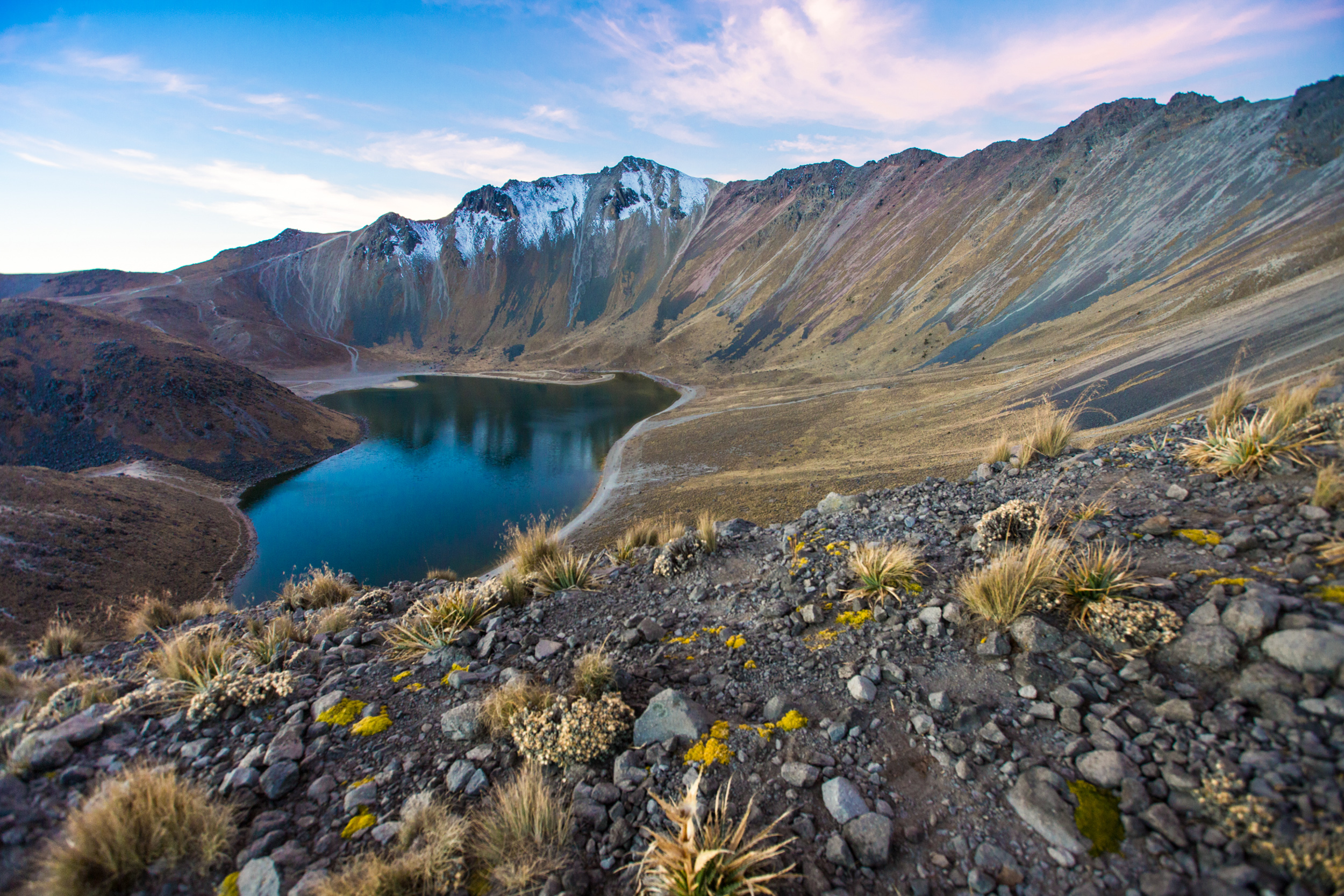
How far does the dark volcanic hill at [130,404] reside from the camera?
31.4m

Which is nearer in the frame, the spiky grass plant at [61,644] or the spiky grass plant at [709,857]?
the spiky grass plant at [709,857]

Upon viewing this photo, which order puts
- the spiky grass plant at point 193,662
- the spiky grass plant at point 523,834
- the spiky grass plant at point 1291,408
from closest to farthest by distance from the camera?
1. the spiky grass plant at point 523,834
2. the spiky grass plant at point 193,662
3. the spiky grass plant at point 1291,408

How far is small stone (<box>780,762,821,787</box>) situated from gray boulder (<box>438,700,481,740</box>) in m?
2.29

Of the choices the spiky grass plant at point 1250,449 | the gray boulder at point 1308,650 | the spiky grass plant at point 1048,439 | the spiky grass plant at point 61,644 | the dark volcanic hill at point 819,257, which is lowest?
the spiky grass plant at point 61,644

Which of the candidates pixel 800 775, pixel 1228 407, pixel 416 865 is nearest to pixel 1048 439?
pixel 1228 407

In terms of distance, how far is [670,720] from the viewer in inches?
141

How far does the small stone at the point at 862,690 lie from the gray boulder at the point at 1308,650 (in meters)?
2.15

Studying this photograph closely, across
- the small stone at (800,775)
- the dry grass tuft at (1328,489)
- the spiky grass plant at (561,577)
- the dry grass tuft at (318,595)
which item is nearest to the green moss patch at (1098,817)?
the small stone at (800,775)

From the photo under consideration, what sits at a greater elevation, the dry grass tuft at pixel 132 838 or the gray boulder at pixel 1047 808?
the gray boulder at pixel 1047 808

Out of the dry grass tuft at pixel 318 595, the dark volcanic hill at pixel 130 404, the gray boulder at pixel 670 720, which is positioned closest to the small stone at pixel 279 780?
the gray boulder at pixel 670 720

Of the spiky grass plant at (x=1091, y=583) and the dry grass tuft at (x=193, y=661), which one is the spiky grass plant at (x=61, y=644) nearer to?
the dry grass tuft at (x=193, y=661)

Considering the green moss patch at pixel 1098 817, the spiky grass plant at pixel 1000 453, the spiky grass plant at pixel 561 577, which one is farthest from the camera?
the spiky grass plant at pixel 1000 453

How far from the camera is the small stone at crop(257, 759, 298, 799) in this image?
3.28 meters

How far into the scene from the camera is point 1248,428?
483cm
